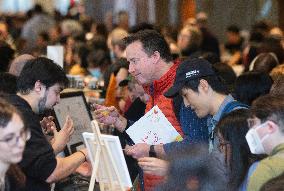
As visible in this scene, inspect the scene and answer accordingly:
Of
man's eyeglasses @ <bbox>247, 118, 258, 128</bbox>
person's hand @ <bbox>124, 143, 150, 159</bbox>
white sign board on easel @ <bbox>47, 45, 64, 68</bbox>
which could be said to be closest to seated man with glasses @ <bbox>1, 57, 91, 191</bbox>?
person's hand @ <bbox>124, 143, 150, 159</bbox>

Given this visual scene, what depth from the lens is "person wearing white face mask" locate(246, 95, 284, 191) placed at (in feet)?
13.0

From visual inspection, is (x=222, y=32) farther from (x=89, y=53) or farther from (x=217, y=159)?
(x=217, y=159)

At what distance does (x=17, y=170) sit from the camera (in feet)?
14.5

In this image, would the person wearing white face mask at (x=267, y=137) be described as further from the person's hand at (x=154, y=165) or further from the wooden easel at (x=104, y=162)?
the wooden easel at (x=104, y=162)

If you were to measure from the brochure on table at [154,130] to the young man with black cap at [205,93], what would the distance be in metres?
0.33

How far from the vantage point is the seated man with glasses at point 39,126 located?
15.8ft

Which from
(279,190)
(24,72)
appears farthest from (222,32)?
(279,190)

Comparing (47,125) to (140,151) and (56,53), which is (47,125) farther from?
(56,53)

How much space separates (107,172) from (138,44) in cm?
111

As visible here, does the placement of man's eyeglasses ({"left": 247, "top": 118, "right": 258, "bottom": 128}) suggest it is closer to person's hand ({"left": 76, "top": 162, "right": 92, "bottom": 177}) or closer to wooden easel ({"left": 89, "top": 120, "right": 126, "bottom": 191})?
wooden easel ({"left": 89, "top": 120, "right": 126, "bottom": 191})

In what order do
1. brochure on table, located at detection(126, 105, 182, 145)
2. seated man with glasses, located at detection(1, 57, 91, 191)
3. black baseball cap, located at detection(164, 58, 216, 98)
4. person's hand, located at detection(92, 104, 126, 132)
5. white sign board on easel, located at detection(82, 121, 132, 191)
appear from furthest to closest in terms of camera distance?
person's hand, located at detection(92, 104, 126, 132)
brochure on table, located at detection(126, 105, 182, 145)
black baseball cap, located at detection(164, 58, 216, 98)
white sign board on easel, located at detection(82, 121, 132, 191)
seated man with glasses, located at detection(1, 57, 91, 191)

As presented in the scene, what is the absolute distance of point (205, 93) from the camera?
16.7 feet

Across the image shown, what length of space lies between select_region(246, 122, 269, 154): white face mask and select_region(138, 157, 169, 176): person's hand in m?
0.93

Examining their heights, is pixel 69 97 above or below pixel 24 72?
below
